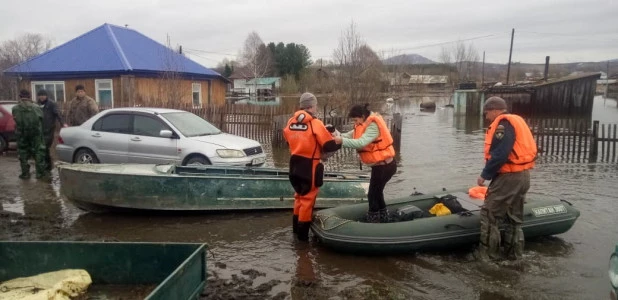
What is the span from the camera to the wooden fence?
44.4 ft

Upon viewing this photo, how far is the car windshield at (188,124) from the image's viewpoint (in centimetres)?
935

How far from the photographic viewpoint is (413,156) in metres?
14.5

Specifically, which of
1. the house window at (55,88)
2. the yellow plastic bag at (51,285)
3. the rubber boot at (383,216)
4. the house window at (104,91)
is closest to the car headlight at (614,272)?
the rubber boot at (383,216)

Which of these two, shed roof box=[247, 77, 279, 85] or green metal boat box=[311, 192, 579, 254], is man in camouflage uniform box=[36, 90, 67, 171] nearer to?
green metal boat box=[311, 192, 579, 254]

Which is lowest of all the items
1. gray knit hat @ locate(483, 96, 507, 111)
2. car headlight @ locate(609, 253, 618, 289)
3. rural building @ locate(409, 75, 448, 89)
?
car headlight @ locate(609, 253, 618, 289)

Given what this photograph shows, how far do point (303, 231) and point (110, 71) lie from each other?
61.7ft

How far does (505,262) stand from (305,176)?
2615mm

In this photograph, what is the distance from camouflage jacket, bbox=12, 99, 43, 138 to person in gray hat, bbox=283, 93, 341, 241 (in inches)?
262

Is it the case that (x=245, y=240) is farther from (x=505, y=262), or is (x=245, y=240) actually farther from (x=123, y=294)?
(x=505, y=262)

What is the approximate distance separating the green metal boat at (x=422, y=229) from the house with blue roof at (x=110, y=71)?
50.1ft

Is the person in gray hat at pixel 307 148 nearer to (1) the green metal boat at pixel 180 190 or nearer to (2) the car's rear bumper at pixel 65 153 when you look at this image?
(1) the green metal boat at pixel 180 190

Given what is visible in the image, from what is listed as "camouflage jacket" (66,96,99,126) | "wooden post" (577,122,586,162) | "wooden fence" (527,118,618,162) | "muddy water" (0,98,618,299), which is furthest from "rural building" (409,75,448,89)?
"muddy water" (0,98,618,299)

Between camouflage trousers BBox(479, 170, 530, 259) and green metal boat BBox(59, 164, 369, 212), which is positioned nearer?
camouflage trousers BBox(479, 170, 530, 259)

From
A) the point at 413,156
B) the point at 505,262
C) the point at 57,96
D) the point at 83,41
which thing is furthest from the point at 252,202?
the point at 83,41
